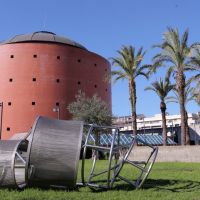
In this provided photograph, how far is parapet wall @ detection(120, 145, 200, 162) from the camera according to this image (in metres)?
18.5

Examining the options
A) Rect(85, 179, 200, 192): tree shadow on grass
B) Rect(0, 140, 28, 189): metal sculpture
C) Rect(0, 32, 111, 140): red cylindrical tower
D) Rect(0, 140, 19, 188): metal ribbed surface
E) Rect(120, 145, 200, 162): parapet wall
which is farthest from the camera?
Rect(0, 32, 111, 140): red cylindrical tower

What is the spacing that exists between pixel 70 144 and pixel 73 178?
0.98 m

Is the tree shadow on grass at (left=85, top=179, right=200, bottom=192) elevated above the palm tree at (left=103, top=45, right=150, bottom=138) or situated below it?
below

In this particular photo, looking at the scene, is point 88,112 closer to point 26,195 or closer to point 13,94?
point 13,94

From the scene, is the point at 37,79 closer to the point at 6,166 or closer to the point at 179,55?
the point at 179,55

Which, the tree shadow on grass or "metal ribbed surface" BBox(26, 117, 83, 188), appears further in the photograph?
the tree shadow on grass

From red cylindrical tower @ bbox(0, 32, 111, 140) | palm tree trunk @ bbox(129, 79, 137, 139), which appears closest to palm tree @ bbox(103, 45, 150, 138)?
palm tree trunk @ bbox(129, 79, 137, 139)

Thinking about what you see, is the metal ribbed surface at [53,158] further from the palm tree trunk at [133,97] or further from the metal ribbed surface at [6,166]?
the palm tree trunk at [133,97]

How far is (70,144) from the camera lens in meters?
7.35

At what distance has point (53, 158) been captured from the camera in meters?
7.17

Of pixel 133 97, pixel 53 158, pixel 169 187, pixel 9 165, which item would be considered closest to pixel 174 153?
pixel 133 97

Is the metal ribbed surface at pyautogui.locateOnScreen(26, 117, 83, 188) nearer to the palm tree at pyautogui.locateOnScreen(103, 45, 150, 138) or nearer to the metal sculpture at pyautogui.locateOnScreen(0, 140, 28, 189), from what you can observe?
the metal sculpture at pyautogui.locateOnScreen(0, 140, 28, 189)

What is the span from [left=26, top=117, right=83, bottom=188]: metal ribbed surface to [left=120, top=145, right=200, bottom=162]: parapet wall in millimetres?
13737

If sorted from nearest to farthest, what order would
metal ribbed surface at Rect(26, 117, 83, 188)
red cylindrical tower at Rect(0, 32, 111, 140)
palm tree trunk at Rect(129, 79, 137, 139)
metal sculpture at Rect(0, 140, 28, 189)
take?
1. metal ribbed surface at Rect(26, 117, 83, 188)
2. metal sculpture at Rect(0, 140, 28, 189)
3. palm tree trunk at Rect(129, 79, 137, 139)
4. red cylindrical tower at Rect(0, 32, 111, 140)
